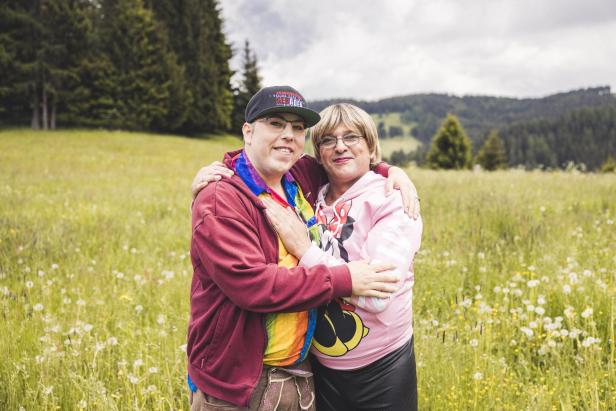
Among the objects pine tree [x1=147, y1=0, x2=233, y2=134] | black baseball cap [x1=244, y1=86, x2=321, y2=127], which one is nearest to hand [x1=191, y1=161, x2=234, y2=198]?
black baseball cap [x1=244, y1=86, x2=321, y2=127]

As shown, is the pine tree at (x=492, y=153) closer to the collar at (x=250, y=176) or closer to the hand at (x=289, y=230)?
the collar at (x=250, y=176)

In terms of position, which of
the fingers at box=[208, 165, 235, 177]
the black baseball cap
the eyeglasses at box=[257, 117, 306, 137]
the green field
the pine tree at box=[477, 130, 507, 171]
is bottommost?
the green field

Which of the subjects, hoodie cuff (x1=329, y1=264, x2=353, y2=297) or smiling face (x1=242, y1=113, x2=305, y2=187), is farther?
smiling face (x1=242, y1=113, x2=305, y2=187)

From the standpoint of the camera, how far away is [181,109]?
42375 mm

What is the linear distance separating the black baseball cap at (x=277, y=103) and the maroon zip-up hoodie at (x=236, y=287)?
14.9 inches

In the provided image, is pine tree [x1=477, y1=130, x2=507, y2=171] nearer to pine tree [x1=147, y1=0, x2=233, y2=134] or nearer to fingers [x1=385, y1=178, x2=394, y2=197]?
pine tree [x1=147, y1=0, x2=233, y2=134]

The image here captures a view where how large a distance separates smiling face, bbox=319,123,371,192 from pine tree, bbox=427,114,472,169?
5042 centimetres

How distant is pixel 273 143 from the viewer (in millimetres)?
2100

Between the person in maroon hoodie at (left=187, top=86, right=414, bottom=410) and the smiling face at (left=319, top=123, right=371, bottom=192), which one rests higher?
the smiling face at (left=319, top=123, right=371, bottom=192)

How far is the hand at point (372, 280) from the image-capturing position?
1849 mm

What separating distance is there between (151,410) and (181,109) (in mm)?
42992

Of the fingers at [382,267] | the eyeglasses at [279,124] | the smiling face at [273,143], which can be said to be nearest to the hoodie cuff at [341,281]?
the fingers at [382,267]

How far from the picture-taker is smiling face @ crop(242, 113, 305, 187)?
2.09 metres

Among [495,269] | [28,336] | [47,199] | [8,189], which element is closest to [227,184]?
[28,336]
